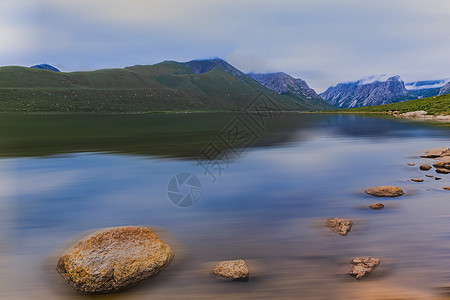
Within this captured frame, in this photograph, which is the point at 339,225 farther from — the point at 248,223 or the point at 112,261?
the point at 112,261

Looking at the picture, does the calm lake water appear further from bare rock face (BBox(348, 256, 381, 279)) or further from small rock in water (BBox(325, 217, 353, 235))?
small rock in water (BBox(325, 217, 353, 235))

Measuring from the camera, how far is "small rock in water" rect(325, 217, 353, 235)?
13.0m

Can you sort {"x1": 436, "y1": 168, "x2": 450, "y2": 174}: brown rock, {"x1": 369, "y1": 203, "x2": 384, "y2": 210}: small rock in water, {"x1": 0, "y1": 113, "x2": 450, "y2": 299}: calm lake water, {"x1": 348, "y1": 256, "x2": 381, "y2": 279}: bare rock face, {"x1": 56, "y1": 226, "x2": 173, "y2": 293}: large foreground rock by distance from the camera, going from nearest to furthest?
{"x1": 56, "y1": 226, "x2": 173, "y2": 293}: large foreground rock, {"x1": 0, "y1": 113, "x2": 450, "y2": 299}: calm lake water, {"x1": 348, "y1": 256, "x2": 381, "y2": 279}: bare rock face, {"x1": 369, "y1": 203, "x2": 384, "y2": 210}: small rock in water, {"x1": 436, "y1": 168, "x2": 450, "y2": 174}: brown rock

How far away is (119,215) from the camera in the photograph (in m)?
16.7

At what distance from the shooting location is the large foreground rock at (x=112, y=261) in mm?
9109

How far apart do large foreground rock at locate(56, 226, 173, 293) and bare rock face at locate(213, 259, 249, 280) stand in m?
1.99

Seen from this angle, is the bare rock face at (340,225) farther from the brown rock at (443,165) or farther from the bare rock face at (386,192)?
the brown rock at (443,165)

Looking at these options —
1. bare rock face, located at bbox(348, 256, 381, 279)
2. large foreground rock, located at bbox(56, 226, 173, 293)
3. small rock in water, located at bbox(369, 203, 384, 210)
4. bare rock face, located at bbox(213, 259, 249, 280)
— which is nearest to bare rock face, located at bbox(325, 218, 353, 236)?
bare rock face, located at bbox(348, 256, 381, 279)

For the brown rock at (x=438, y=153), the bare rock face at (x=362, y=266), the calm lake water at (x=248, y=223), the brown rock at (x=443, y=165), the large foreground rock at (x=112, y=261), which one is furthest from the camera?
the brown rock at (x=438, y=153)

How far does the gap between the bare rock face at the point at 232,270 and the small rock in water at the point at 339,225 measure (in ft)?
17.5

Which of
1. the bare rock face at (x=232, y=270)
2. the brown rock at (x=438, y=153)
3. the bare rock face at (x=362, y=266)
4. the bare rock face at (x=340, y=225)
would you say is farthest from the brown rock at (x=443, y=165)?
the bare rock face at (x=232, y=270)

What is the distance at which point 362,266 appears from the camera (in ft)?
32.7

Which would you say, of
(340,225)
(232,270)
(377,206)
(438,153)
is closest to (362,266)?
(340,225)

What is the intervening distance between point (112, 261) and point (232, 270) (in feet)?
12.8
